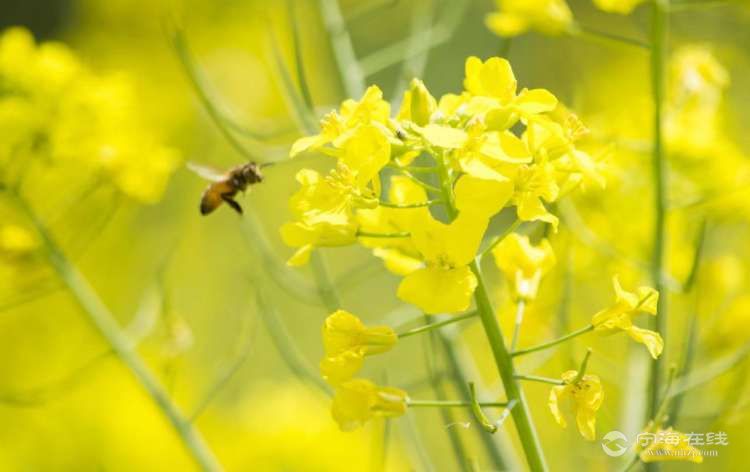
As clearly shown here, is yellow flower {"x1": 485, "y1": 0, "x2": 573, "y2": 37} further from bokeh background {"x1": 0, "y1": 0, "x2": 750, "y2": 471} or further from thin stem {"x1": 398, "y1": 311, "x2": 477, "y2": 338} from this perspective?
thin stem {"x1": 398, "y1": 311, "x2": 477, "y2": 338}

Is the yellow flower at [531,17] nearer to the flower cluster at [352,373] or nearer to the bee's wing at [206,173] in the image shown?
the bee's wing at [206,173]

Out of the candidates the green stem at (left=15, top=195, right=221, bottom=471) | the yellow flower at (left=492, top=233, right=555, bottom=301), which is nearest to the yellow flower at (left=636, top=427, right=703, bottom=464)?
the yellow flower at (left=492, top=233, right=555, bottom=301)

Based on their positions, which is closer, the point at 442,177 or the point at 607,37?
the point at 442,177

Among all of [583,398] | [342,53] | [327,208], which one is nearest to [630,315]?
[583,398]

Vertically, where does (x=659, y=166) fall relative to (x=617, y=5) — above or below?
below

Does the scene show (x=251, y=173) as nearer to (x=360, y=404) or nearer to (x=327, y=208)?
(x=327, y=208)

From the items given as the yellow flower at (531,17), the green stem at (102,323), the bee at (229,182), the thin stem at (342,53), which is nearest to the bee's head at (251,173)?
the bee at (229,182)
